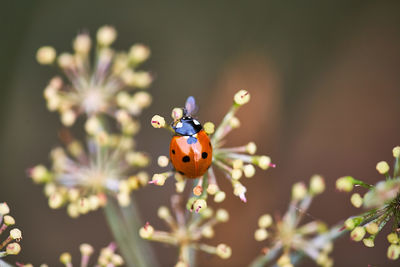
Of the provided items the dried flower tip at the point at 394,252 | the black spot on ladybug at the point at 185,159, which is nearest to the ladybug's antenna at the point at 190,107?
the black spot on ladybug at the point at 185,159

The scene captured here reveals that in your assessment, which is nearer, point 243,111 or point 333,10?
point 243,111

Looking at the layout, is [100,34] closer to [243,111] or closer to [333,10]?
[243,111]

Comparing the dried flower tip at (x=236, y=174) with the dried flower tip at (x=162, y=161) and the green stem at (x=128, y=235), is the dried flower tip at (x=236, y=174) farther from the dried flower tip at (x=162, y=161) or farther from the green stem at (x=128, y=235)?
the green stem at (x=128, y=235)

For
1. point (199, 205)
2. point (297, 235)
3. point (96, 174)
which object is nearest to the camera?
point (199, 205)

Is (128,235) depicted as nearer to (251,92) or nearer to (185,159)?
(185,159)

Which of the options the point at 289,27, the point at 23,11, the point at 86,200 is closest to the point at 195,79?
the point at 289,27

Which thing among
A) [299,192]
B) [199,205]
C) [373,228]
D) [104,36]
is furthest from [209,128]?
[104,36]

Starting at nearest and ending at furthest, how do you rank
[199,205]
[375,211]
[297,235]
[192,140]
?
[375,211] → [199,205] → [192,140] → [297,235]
